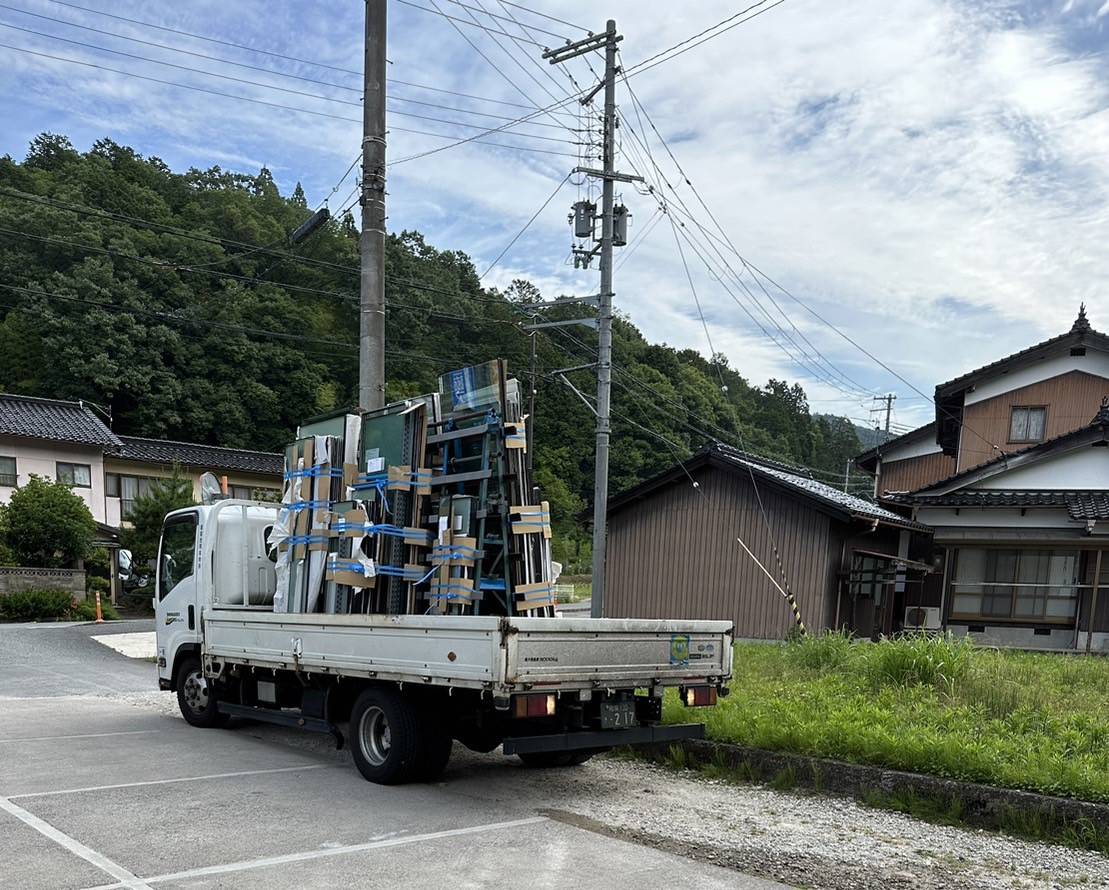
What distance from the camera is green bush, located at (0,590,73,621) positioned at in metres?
24.2

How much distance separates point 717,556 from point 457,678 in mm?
13904

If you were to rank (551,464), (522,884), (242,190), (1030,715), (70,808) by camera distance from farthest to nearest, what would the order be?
1. (242,190)
2. (551,464)
3. (1030,715)
4. (70,808)
5. (522,884)

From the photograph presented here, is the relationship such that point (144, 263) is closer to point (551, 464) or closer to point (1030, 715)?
point (551, 464)

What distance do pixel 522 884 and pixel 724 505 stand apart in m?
15.1

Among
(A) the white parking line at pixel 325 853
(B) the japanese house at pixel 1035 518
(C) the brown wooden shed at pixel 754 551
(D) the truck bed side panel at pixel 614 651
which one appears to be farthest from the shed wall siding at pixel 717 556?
(A) the white parking line at pixel 325 853

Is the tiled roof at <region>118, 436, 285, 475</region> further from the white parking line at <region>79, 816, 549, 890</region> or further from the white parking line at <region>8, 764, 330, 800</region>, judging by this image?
the white parking line at <region>79, 816, 549, 890</region>

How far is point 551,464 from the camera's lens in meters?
43.8

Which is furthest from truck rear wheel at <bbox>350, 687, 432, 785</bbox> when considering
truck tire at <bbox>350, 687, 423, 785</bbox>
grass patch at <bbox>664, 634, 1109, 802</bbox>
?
grass patch at <bbox>664, 634, 1109, 802</bbox>

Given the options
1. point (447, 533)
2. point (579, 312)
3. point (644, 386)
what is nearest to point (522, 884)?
point (447, 533)

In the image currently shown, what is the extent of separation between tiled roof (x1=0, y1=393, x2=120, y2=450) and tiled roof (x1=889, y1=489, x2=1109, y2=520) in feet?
93.4

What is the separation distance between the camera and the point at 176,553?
10.2 metres

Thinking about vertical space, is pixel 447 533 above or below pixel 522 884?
above

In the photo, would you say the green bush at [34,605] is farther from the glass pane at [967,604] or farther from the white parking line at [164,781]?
the glass pane at [967,604]

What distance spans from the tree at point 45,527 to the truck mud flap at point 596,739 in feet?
79.3
